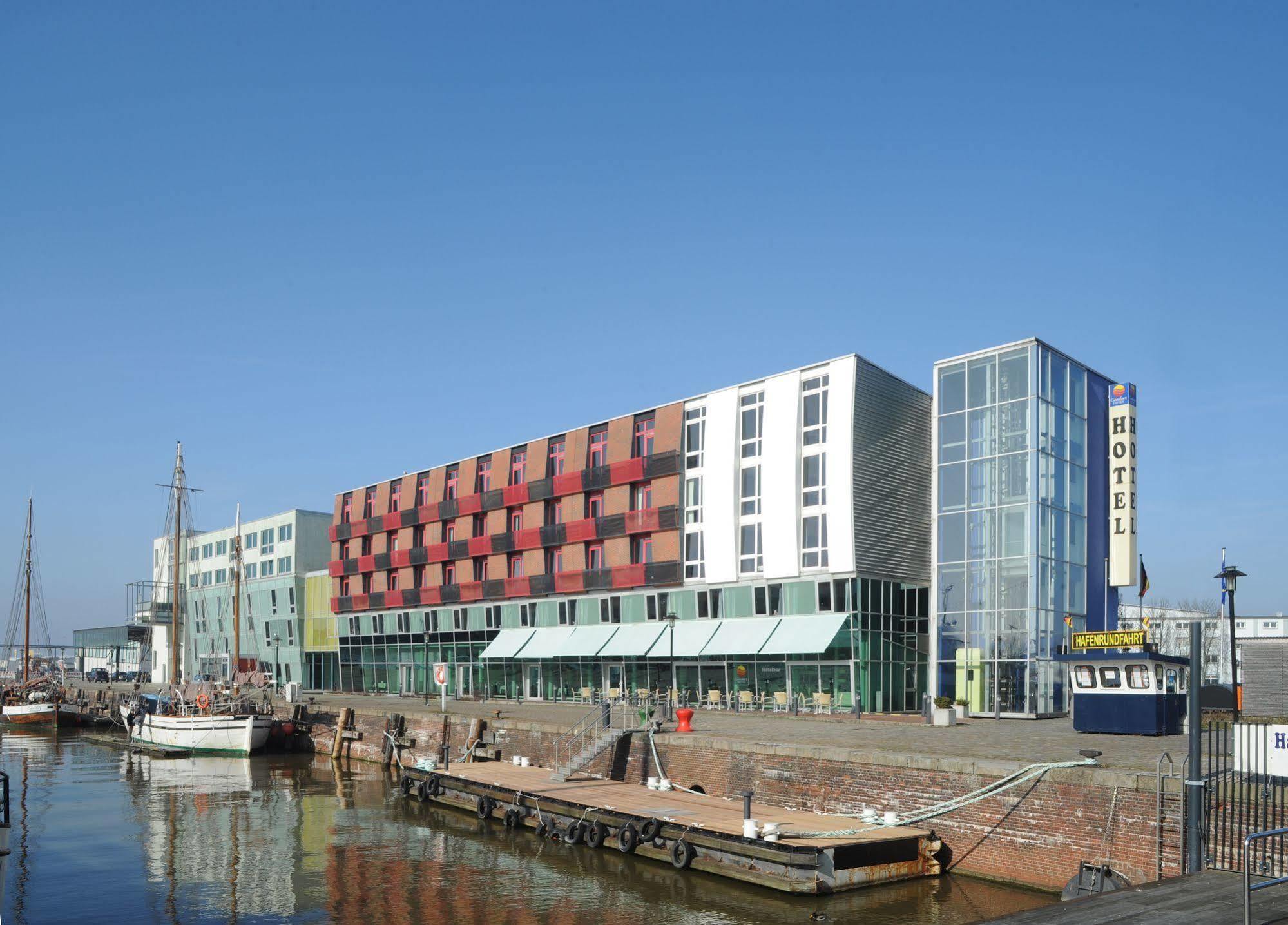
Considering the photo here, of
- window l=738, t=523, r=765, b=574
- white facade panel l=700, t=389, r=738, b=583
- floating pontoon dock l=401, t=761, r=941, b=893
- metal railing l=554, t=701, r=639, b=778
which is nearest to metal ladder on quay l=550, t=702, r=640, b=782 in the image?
metal railing l=554, t=701, r=639, b=778

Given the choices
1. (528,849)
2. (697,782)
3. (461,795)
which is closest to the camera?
(528,849)

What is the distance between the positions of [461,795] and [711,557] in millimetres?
20792

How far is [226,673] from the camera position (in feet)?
331

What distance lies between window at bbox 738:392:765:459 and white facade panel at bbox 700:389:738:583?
0.35m

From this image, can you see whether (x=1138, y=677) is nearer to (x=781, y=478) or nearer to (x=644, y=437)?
(x=781, y=478)

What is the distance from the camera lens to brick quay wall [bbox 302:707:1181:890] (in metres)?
22.8

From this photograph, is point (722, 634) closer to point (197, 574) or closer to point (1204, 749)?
point (1204, 749)

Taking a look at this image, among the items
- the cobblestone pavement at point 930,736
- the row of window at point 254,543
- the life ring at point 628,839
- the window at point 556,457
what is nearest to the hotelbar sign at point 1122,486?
the cobblestone pavement at point 930,736

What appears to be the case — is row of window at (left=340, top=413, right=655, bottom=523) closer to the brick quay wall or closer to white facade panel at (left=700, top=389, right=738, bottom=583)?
white facade panel at (left=700, top=389, right=738, bottom=583)

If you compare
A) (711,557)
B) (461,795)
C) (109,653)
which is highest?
(711,557)

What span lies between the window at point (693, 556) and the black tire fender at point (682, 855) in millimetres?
28922

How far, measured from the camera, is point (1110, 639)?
1280 inches

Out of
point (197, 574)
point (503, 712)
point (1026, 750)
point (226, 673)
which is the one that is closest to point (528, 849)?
point (1026, 750)

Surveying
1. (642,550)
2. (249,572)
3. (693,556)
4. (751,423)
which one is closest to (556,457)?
(642,550)
